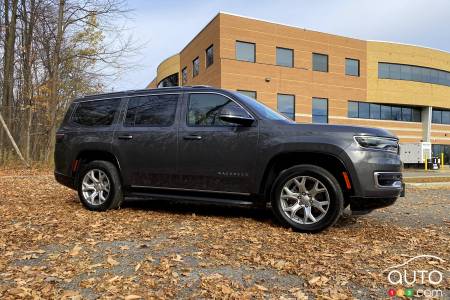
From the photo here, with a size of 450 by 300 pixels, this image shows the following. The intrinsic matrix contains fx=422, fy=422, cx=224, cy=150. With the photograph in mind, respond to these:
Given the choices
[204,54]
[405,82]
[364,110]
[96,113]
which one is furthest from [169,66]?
[96,113]

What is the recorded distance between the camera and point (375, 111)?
39875 mm

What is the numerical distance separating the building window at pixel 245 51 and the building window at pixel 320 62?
6162 millimetres

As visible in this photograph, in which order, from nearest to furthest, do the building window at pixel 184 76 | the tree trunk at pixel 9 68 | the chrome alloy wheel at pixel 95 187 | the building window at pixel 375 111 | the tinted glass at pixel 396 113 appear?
1. the chrome alloy wheel at pixel 95 187
2. the tree trunk at pixel 9 68
3. the building window at pixel 375 111
4. the building window at pixel 184 76
5. the tinted glass at pixel 396 113

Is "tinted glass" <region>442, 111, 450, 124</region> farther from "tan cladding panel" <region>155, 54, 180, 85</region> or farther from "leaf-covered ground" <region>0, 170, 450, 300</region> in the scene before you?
"leaf-covered ground" <region>0, 170, 450, 300</region>

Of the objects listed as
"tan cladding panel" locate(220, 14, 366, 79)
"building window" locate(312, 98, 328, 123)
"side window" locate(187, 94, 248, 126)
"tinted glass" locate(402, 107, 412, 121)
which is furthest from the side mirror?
"tinted glass" locate(402, 107, 412, 121)

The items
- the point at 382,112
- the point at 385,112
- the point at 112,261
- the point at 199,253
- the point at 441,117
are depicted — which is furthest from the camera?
the point at 441,117

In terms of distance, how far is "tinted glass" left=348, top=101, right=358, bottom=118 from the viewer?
→ 124 feet

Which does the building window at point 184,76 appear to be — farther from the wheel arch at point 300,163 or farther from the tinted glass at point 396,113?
the wheel arch at point 300,163

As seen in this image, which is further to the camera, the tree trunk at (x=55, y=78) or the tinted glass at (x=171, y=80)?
the tinted glass at (x=171, y=80)

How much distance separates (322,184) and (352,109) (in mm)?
34747

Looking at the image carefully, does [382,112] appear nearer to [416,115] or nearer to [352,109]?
[352,109]

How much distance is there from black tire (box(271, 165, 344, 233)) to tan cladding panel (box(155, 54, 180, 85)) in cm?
4045

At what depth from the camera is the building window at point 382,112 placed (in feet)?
126

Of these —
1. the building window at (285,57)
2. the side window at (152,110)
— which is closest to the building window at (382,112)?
the building window at (285,57)
